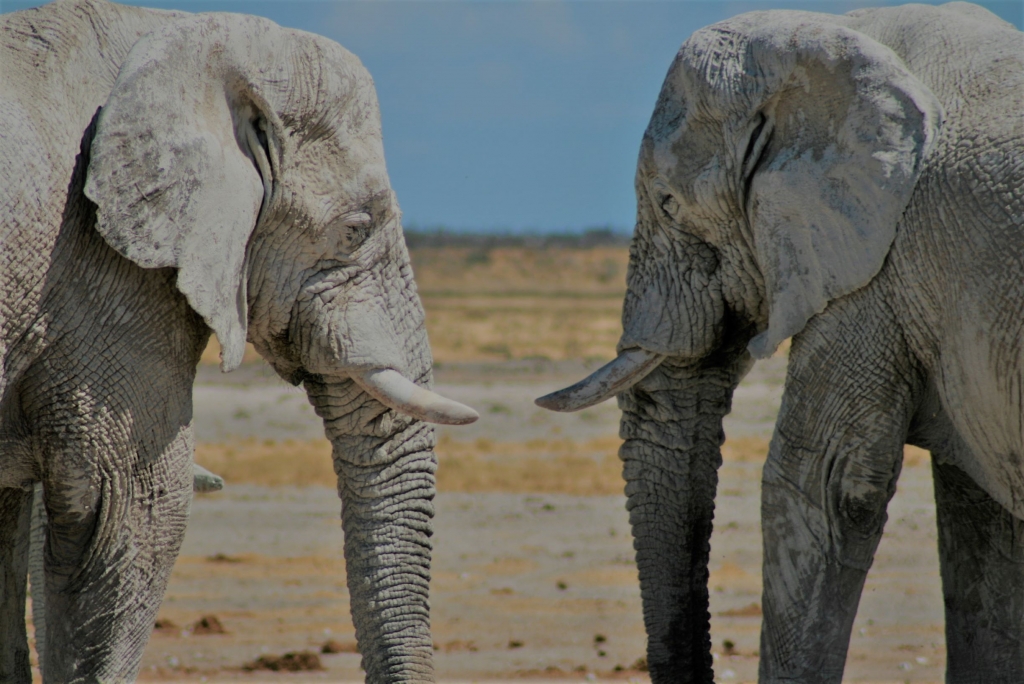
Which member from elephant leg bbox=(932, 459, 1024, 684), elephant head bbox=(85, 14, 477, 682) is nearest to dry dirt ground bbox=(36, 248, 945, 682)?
elephant head bbox=(85, 14, 477, 682)

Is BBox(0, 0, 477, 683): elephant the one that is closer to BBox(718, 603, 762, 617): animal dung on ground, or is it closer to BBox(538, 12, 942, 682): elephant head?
BBox(538, 12, 942, 682): elephant head

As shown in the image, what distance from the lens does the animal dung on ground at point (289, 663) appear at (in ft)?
24.1

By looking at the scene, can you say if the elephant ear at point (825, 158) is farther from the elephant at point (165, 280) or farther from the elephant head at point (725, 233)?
the elephant at point (165, 280)

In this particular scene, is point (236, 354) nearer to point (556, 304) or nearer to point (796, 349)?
point (796, 349)

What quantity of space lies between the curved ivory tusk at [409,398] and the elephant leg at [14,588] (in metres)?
1.40

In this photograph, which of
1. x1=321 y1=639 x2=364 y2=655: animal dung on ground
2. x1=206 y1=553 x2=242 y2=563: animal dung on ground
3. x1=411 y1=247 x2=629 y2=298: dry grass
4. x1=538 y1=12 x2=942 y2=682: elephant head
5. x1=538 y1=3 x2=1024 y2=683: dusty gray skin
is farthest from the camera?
x1=411 y1=247 x2=629 y2=298: dry grass

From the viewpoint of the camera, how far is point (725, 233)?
529 centimetres

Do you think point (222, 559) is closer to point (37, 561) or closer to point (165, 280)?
point (37, 561)

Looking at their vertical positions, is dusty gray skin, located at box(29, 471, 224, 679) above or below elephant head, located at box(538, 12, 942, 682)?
below

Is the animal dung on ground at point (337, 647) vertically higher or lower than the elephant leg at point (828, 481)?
lower

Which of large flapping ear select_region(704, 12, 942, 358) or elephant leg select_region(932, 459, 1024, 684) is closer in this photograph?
large flapping ear select_region(704, 12, 942, 358)

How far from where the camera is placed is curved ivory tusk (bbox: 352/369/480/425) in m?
5.20

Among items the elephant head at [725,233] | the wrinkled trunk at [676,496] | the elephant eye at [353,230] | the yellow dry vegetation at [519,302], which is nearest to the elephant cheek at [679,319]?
the elephant head at [725,233]

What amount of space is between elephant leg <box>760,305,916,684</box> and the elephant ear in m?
0.16
